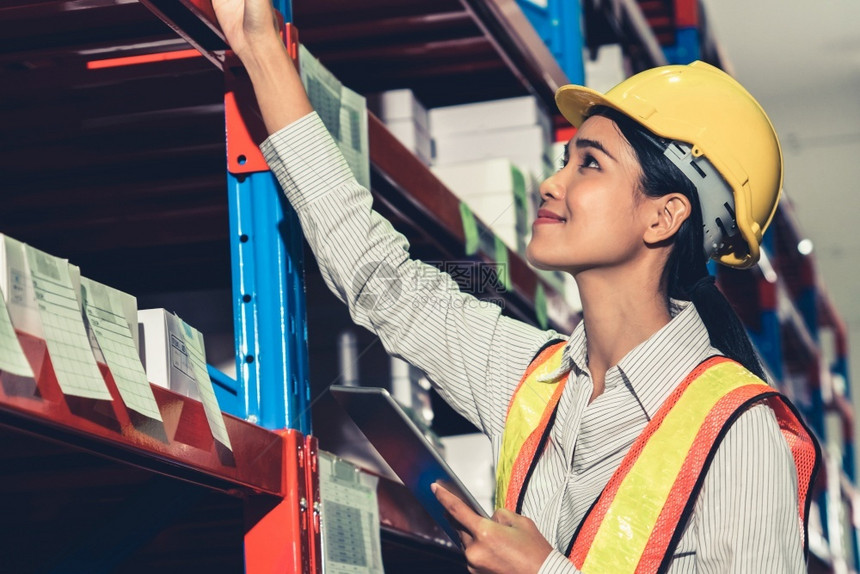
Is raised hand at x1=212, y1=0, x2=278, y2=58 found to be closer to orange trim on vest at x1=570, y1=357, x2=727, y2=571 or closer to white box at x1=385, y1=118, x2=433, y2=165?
orange trim on vest at x1=570, y1=357, x2=727, y2=571

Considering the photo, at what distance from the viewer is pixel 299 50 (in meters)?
2.27

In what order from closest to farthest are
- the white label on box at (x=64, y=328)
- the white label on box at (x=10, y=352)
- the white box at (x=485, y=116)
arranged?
the white label on box at (x=10, y=352) → the white label on box at (x=64, y=328) → the white box at (x=485, y=116)

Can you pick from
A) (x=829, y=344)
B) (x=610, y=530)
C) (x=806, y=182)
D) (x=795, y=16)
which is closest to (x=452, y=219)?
(x=610, y=530)

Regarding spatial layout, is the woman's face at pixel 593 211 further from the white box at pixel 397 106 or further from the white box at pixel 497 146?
the white box at pixel 497 146

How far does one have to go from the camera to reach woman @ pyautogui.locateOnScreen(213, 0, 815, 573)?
2.01m

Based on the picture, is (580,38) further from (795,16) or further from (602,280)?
(795,16)

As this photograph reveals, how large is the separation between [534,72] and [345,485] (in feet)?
5.29

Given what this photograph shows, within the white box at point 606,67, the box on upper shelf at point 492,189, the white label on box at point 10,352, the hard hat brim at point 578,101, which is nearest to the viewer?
the white label on box at point 10,352

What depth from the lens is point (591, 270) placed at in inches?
84.8

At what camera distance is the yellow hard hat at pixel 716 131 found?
218 cm

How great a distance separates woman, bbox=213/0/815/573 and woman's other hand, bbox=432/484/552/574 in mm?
120

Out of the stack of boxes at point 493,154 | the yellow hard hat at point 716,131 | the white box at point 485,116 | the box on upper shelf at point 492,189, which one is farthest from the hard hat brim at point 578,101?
the white box at point 485,116

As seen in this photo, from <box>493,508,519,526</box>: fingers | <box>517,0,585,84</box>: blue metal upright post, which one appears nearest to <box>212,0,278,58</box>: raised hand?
<box>493,508,519,526</box>: fingers

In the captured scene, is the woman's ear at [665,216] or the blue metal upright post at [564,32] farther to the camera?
the blue metal upright post at [564,32]
